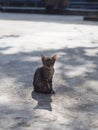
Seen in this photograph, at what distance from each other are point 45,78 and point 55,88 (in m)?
0.48

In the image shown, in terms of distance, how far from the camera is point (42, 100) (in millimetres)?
4828

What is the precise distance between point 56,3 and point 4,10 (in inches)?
104

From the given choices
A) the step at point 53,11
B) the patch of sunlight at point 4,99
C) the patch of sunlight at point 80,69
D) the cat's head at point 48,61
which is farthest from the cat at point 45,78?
the step at point 53,11

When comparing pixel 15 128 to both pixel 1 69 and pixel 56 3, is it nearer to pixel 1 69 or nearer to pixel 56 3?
pixel 1 69

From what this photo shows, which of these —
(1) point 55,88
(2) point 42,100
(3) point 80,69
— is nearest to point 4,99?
(2) point 42,100

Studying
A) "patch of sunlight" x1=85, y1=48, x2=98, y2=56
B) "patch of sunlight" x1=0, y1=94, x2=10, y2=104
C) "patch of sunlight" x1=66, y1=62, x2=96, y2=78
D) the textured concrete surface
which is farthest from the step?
"patch of sunlight" x1=0, y1=94, x2=10, y2=104

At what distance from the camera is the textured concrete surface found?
4168 mm

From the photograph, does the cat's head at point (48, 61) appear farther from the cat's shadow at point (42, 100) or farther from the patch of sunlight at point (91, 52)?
the patch of sunlight at point (91, 52)

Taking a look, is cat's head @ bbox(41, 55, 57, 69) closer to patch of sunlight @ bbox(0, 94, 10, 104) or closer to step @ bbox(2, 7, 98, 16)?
patch of sunlight @ bbox(0, 94, 10, 104)

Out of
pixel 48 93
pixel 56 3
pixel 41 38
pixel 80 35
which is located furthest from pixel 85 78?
pixel 56 3

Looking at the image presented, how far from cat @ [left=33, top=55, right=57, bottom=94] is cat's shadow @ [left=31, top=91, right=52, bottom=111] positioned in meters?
0.06

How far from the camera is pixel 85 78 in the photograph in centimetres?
602

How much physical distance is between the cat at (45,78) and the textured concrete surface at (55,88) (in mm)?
83

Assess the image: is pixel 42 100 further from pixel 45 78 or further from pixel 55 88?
pixel 55 88
